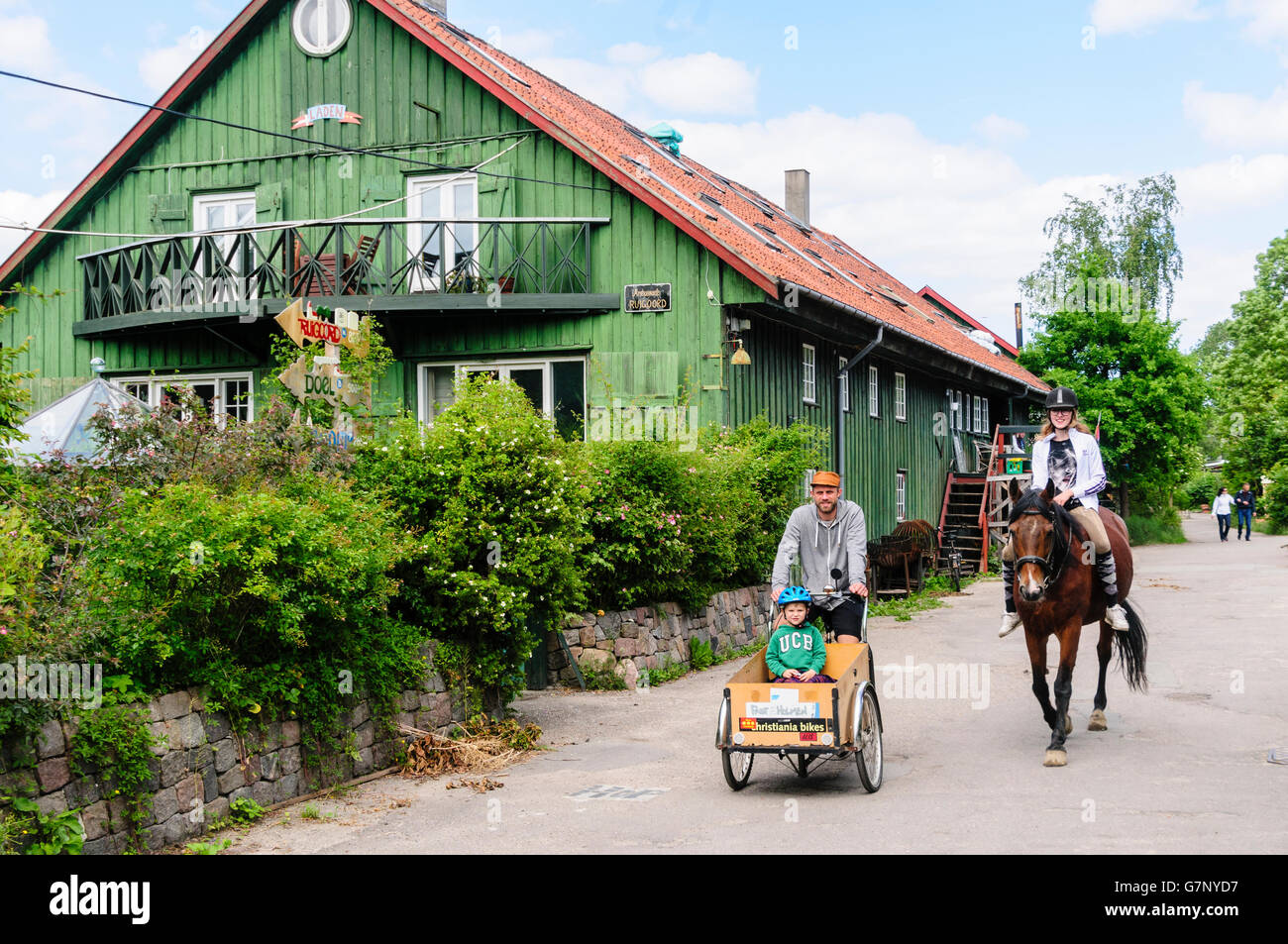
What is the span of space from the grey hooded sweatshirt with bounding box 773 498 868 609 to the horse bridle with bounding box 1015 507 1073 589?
3.76 feet

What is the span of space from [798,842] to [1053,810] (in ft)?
5.58

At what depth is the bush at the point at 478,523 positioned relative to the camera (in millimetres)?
9773

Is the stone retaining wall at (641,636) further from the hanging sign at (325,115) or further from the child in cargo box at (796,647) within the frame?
the hanging sign at (325,115)

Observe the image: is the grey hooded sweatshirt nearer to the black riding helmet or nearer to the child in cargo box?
the child in cargo box

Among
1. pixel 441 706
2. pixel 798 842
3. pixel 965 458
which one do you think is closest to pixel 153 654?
pixel 441 706

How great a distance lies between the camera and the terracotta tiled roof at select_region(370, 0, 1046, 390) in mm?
17844

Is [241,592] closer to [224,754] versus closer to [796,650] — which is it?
[224,754]

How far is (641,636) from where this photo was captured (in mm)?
13758

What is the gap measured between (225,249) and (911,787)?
623 inches

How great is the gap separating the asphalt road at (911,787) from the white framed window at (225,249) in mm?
9976

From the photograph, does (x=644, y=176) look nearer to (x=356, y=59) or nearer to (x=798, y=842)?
(x=356, y=59)
